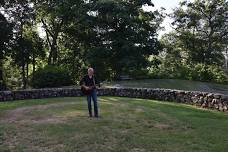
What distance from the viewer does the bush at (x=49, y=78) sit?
25.1 m

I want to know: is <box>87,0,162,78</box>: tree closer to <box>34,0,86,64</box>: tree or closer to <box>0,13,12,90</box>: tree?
<box>34,0,86,64</box>: tree

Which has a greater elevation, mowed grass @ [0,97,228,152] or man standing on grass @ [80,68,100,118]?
man standing on grass @ [80,68,100,118]

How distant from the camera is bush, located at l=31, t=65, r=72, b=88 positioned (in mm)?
25109

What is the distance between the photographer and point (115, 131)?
967cm

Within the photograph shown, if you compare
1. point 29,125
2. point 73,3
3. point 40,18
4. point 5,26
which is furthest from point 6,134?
point 40,18

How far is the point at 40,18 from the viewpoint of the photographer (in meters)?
40.3

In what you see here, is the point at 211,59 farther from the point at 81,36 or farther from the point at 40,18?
the point at 40,18

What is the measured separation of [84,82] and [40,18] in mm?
29446

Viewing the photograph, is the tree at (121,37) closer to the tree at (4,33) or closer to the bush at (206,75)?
the bush at (206,75)

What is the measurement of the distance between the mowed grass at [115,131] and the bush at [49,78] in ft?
36.2

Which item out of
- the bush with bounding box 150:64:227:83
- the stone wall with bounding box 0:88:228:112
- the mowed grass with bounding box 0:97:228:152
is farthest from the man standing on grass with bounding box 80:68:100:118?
the bush with bounding box 150:64:227:83

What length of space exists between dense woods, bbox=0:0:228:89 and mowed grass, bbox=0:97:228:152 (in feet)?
42.7

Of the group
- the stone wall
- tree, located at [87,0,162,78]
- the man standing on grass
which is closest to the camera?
the man standing on grass

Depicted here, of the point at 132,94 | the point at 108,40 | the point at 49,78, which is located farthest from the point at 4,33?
the point at 132,94
